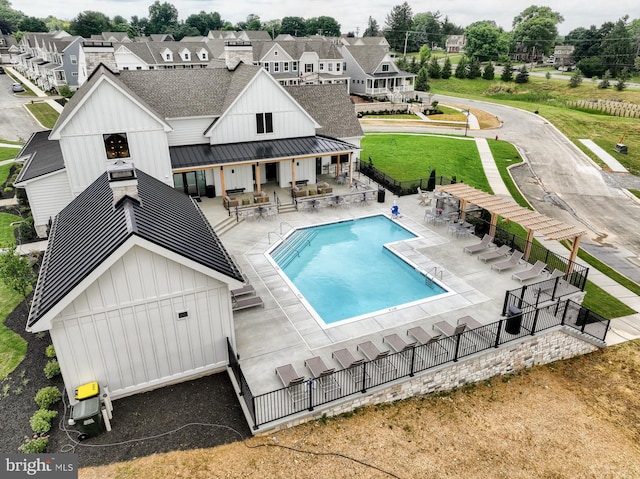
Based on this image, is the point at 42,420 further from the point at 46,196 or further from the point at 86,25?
the point at 86,25

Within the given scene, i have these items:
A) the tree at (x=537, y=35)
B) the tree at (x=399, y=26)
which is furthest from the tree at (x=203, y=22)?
the tree at (x=537, y=35)

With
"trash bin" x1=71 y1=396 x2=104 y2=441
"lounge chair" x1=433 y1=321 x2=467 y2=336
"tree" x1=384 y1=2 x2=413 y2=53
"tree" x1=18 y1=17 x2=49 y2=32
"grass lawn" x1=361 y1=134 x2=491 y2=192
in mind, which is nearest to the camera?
"trash bin" x1=71 y1=396 x2=104 y2=441

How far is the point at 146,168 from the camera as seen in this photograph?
80.0 feet

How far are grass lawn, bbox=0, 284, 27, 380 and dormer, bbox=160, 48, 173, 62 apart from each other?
70669 millimetres

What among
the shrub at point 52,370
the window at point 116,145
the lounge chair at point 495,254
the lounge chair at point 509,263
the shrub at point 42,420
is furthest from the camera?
the window at point 116,145

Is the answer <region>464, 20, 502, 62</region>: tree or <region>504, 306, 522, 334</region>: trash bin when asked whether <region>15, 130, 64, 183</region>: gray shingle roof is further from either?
<region>464, 20, 502, 62</region>: tree

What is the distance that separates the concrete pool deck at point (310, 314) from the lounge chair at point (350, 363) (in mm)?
337

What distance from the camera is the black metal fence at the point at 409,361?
12438mm

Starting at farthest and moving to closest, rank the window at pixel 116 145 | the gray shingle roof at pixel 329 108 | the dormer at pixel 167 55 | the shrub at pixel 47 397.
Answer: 1. the dormer at pixel 167 55
2. the gray shingle roof at pixel 329 108
3. the window at pixel 116 145
4. the shrub at pixel 47 397

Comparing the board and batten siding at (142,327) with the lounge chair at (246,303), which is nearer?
the board and batten siding at (142,327)

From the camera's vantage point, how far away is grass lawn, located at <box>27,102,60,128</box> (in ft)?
174

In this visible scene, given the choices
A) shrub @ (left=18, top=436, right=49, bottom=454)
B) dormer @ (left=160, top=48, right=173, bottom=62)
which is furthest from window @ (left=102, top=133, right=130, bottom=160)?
dormer @ (left=160, top=48, right=173, bottom=62)

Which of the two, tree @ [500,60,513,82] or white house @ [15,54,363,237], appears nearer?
white house @ [15,54,363,237]

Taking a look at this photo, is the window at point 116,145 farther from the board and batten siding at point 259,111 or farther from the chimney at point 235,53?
the chimney at point 235,53
